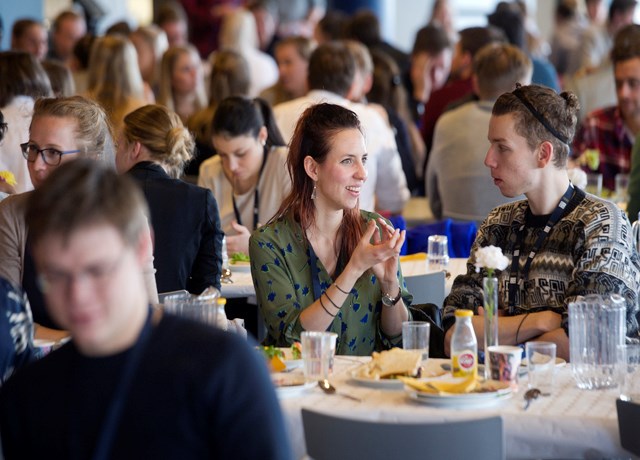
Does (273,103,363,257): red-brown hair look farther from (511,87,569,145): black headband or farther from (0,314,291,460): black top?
(0,314,291,460): black top

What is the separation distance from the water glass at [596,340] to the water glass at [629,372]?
19 millimetres

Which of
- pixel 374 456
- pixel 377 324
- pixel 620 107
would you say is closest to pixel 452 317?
pixel 377 324

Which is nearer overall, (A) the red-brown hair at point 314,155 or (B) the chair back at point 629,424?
(B) the chair back at point 629,424

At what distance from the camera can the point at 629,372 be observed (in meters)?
2.92

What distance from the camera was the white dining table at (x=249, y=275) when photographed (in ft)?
14.8

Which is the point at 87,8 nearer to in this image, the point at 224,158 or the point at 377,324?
the point at 224,158

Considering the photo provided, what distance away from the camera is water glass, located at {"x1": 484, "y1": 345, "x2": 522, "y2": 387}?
2861 millimetres

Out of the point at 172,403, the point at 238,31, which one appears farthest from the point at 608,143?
the point at 172,403

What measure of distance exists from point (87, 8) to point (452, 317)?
360 inches

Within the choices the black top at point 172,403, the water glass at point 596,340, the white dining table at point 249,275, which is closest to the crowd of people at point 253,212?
the black top at point 172,403

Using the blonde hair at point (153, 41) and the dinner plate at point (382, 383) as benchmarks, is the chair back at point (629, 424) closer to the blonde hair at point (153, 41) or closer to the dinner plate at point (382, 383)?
the dinner plate at point (382, 383)

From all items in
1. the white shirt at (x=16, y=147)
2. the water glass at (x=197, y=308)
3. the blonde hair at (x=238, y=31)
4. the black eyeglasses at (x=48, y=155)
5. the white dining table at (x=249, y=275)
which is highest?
the blonde hair at (x=238, y=31)

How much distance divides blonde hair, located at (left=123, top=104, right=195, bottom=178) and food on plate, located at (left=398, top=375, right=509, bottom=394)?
6.07 feet

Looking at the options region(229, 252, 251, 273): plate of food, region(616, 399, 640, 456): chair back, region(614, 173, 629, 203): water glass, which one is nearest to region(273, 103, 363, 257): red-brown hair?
region(229, 252, 251, 273): plate of food
